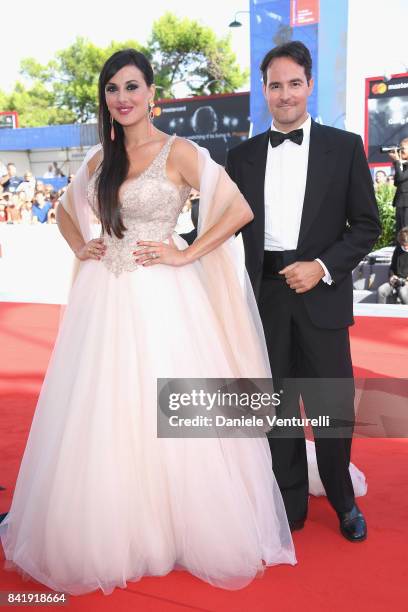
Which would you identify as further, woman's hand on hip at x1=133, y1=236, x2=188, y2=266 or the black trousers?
the black trousers

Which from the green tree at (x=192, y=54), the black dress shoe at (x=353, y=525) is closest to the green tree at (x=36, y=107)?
the green tree at (x=192, y=54)

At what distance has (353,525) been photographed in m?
2.74

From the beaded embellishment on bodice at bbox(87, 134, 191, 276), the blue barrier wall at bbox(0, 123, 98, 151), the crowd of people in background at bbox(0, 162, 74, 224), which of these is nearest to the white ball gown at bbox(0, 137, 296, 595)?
the beaded embellishment on bodice at bbox(87, 134, 191, 276)

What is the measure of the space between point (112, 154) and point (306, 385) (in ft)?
4.12

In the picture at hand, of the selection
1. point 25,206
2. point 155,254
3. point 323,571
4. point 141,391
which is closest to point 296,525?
point 323,571

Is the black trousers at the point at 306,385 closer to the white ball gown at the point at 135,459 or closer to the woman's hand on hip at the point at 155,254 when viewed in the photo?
the white ball gown at the point at 135,459

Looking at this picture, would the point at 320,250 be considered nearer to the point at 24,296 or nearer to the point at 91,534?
the point at 91,534

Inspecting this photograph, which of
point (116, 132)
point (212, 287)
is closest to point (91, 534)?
point (212, 287)

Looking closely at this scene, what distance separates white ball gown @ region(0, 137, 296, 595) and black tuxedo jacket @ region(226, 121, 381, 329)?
9.5 inches

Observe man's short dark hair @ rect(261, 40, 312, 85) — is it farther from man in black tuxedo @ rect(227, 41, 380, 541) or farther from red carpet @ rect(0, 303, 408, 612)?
red carpet @ rect(0, 303, 408, 612)

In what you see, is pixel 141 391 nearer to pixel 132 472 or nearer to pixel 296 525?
pixel 132 472

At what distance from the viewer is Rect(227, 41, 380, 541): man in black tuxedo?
8.38 feet

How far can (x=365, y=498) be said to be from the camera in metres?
3.12

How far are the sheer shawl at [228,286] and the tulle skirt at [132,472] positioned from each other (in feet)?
0.35
